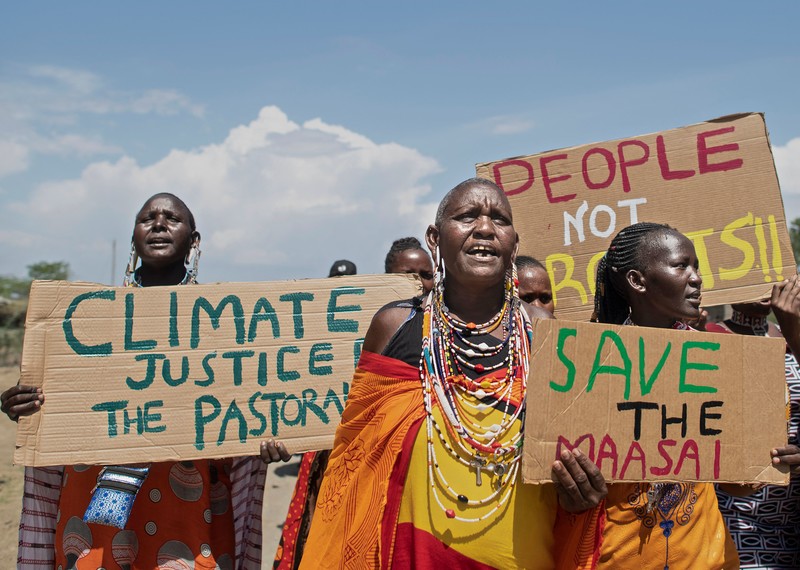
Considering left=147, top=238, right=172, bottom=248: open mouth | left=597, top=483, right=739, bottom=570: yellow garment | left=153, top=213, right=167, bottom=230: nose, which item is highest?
left=153, top=213, right=167, bottom=230: nose

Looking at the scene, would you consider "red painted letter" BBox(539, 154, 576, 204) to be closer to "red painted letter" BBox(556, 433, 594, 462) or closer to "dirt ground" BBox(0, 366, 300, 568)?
"red painted letter" BBox(556, 433, 594, 462)

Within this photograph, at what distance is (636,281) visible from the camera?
2.69 m

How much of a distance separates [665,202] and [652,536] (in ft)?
5.13

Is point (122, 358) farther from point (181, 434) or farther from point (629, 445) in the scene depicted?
point (629, 445)

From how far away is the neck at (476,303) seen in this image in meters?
2.64

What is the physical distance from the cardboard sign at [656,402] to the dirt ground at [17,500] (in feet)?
17.1

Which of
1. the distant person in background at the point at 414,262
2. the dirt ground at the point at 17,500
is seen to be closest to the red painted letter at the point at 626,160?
the distant person in background at the point at 414,262

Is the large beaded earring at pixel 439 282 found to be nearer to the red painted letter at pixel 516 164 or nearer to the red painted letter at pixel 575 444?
the red painted letter at pixel 575 444

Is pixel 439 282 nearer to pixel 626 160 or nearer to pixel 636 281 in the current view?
pixel 636 281

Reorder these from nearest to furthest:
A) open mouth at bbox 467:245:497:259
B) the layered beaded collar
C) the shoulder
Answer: open mouth at bbox 467:245:497:259, the shoulder, the layered beaded collar

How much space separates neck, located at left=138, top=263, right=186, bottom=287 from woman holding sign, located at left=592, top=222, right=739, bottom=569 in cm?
192

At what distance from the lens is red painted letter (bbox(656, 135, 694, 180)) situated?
11.1 feet

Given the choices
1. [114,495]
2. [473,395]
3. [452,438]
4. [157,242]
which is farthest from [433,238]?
[114,495]

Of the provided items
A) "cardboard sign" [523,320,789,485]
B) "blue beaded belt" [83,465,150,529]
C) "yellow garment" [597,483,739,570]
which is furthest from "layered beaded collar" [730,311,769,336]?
"blue beaded belt" [83,465,150,529]
